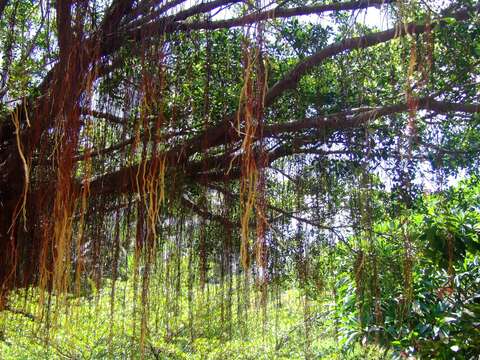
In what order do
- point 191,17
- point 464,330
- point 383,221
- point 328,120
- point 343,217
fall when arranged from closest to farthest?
point 191,17 → point 328,120 → point 343,217 → point 383,221 → point 464,330

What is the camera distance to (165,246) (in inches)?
81.5

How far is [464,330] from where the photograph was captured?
2621 millimetres

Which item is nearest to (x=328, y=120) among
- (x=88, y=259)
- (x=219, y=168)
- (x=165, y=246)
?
(x=219, y=168)

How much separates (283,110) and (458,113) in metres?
0.66

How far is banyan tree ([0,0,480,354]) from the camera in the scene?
146 cm

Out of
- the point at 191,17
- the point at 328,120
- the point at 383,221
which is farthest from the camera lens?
the point at 383,221

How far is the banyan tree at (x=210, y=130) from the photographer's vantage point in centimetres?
146

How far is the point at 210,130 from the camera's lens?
1784mm

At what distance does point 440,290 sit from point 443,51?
126 cm

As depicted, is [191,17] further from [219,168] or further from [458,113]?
[458,113]

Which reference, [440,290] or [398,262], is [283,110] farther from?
[440,290]

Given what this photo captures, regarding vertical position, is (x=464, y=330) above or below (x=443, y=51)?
below

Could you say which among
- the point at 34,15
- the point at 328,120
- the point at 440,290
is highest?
the point at 34,15

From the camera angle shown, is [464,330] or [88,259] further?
[464,330]
